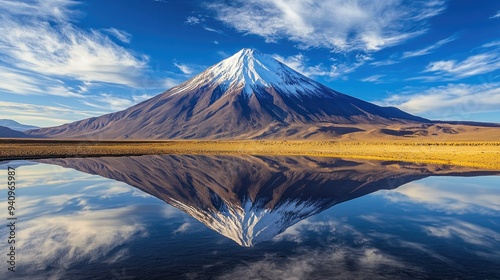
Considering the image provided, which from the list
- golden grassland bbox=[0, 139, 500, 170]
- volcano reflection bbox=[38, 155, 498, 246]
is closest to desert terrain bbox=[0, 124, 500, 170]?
golden grassland bbox=[0, 139, 500, 170]

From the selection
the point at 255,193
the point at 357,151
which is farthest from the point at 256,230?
the point at 357,151

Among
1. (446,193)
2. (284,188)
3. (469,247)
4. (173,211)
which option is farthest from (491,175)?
(173,211)

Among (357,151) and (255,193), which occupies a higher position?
(357,151)

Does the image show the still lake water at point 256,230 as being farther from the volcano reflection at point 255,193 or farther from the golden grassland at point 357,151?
the golden grassland at point 357,151

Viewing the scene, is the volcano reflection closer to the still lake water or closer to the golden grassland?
the still lake water

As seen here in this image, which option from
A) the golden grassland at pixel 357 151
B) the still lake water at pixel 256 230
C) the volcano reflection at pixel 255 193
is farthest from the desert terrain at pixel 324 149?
the still lake water at pixel 256 230

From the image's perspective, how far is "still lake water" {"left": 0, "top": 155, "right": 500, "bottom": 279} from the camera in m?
7.17

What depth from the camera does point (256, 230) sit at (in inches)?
407

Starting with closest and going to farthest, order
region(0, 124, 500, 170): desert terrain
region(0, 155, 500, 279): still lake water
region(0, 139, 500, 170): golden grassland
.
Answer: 1. region(0, 155, 500, 279): still lake water
2. region(0, 139, 500, 170): golden grassland
3. region(0, 124, 500, 170): desert terrain

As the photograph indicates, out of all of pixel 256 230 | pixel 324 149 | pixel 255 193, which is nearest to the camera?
pixel 256 230

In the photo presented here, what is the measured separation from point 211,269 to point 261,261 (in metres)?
1.23

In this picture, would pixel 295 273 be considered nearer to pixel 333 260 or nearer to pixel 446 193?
pixel 333 260

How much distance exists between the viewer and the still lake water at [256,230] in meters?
7.17

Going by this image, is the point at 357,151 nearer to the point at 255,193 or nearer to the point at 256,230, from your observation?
the point at 255,193
